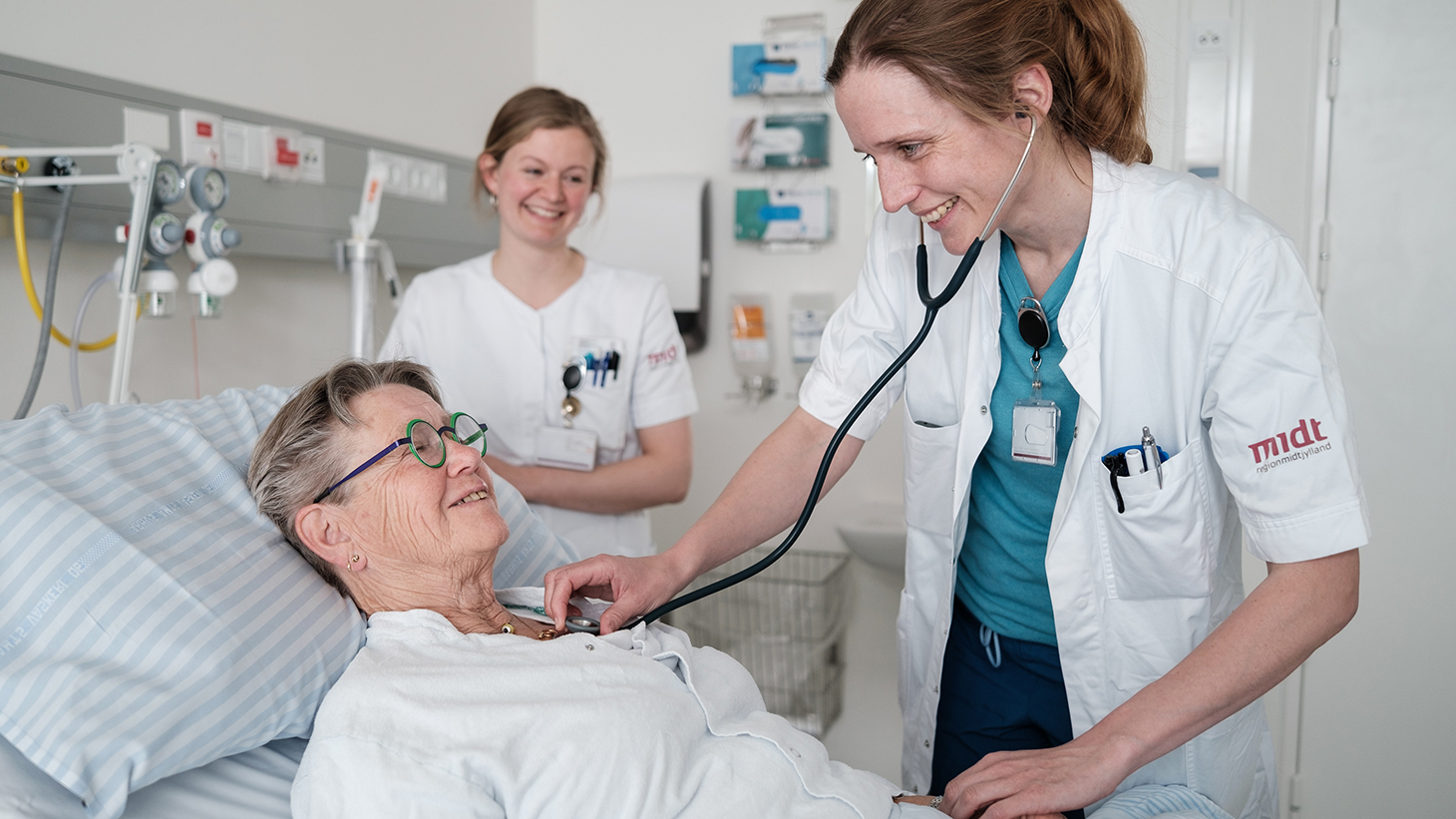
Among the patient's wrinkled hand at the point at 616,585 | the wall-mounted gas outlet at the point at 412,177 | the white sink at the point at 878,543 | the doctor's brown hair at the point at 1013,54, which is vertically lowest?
the white sink at the point at 878,543

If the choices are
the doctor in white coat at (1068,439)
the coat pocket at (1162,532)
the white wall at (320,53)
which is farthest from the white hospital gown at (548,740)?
the white wall at (320,53)

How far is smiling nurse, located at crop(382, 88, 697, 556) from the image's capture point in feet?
6.26

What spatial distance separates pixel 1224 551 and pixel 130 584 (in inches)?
48.8

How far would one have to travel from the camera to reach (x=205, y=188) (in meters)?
1.65

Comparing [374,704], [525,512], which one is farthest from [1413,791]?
[374,704]

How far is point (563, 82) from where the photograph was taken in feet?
10.6

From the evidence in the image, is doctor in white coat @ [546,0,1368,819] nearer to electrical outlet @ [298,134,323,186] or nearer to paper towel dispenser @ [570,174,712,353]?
electrical outlet @ [298,134,323,186]

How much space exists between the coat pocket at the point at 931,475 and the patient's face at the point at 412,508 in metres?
0.57

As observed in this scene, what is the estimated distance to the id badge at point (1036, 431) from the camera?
121 cm

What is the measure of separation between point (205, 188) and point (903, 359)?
3.96 feet

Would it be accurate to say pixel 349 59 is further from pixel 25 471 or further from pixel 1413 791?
pixel 1413 791

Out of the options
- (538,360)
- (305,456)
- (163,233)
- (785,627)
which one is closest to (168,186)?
(163,233)

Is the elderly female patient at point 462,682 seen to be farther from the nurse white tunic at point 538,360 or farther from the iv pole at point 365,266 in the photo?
the iv pole at point 365,266

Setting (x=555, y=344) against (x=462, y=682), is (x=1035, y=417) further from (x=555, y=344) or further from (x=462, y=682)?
(x=555, y=344)
